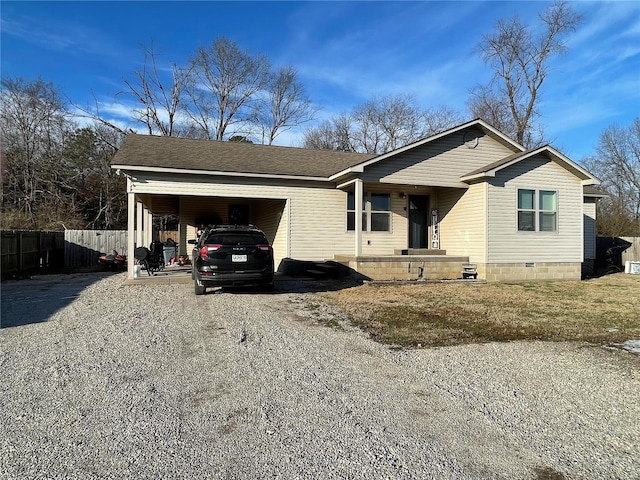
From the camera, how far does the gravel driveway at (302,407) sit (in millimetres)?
2691

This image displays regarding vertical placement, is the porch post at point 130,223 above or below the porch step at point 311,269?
above

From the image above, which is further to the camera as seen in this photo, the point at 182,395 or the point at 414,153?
the point at 414,153

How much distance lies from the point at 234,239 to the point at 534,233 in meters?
9.82

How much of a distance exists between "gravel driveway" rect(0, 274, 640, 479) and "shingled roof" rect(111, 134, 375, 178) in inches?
280

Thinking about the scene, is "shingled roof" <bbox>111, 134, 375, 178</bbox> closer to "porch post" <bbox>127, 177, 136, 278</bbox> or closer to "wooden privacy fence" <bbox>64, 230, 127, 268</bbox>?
"porch post" <bbox>127, 177, 136, 278</bbox>

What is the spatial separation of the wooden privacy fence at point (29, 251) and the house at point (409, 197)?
173 inches

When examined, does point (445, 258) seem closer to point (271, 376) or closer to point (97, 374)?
point (271, 376)

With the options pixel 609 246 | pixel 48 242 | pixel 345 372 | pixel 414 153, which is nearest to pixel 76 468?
pixel 345 372

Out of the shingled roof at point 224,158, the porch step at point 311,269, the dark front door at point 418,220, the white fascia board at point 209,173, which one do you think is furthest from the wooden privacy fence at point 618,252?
the white fascia board at point 209,173

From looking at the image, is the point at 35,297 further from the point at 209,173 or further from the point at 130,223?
the point at 209,173

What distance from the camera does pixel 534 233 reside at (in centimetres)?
1371

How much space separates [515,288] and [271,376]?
966 cm

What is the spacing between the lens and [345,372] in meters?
4.50

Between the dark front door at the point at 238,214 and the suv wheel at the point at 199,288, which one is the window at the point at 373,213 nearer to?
the dark front door at the point at 238,214
